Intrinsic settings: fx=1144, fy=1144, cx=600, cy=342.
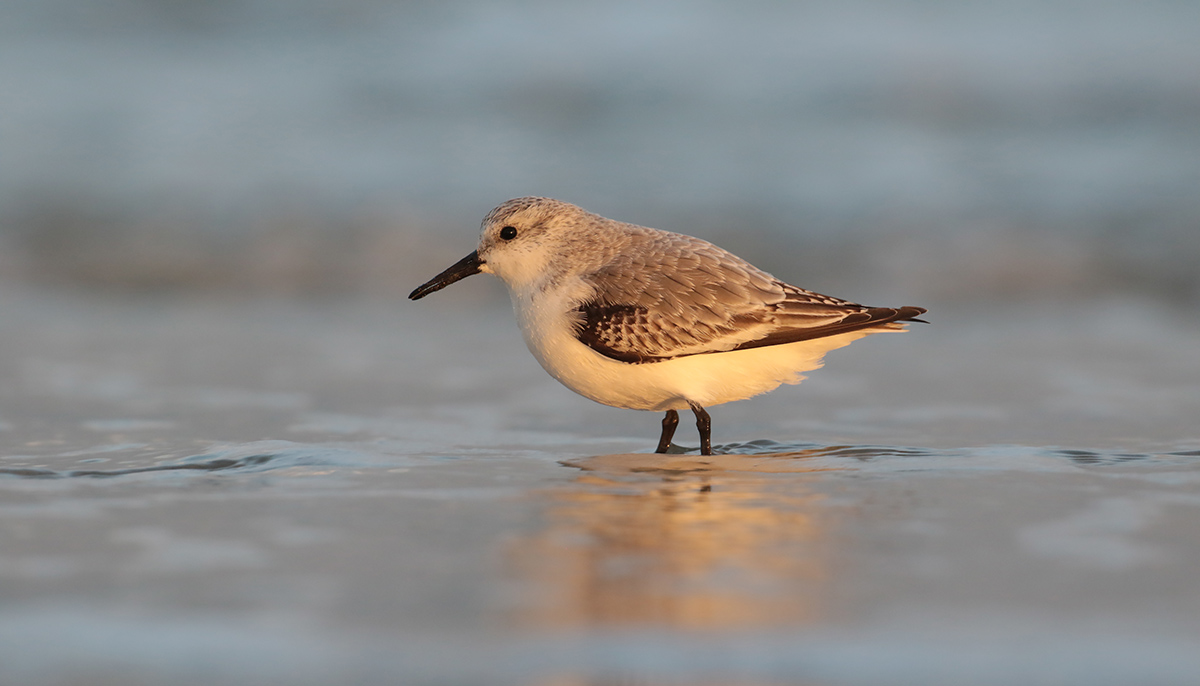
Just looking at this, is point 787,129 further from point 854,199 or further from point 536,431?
point 536,431

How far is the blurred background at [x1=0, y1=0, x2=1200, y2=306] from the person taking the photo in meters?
10.3

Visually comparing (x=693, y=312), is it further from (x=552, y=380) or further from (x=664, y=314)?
(x=552, y=380)

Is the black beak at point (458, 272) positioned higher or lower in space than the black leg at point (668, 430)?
higher

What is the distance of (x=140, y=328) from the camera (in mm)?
8250

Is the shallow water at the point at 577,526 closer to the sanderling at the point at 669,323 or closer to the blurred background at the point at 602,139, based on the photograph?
the sanderling at the point at 669,323

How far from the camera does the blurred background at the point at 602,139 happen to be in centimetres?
1026

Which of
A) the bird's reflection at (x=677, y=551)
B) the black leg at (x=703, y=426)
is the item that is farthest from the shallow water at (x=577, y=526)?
the black leg at (x=703, y=426)

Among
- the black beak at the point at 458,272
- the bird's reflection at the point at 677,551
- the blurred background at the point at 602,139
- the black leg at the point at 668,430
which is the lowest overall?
the bird's reflection at the point at 677,551

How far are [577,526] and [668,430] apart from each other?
5.09ft

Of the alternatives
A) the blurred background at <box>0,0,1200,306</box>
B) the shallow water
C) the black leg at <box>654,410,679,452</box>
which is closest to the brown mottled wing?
the black leg at <box>654,410,679,452</box>

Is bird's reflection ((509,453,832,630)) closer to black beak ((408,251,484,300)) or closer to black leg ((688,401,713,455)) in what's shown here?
black leg ((688,401,713,455))

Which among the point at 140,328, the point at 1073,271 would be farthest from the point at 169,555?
the point at 1073,271

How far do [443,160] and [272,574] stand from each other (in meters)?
9.16

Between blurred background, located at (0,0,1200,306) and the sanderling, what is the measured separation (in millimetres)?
4547
